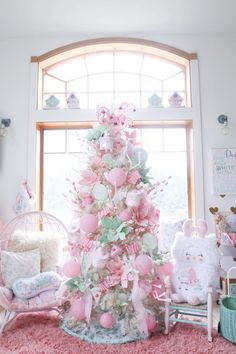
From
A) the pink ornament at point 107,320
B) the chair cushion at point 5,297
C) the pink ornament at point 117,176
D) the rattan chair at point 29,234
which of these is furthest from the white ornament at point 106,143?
the chair cushion at point 5,297

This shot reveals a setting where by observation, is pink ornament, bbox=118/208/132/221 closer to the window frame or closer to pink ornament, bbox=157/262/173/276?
pink ornament, bbox=157/262/173/276

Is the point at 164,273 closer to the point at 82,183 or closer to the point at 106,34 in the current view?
the point at 82,183

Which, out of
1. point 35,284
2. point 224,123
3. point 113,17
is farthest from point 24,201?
point 224,123

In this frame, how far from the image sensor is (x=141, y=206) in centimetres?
232

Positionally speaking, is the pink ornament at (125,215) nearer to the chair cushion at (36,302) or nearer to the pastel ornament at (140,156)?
the pastel ornament at (140,156)

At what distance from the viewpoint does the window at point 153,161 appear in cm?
362

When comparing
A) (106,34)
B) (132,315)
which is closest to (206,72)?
A: (106,34)

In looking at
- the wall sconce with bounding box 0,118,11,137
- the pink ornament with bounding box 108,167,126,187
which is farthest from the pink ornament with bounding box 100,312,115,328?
the wall sconce with bounding box 0,118,11,137

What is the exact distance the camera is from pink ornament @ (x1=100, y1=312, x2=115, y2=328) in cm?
218

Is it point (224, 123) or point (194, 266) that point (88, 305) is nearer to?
point (194, 266)

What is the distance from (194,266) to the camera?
249 centimetres

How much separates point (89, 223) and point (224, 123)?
2059 millimetres

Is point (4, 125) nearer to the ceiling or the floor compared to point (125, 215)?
nearer to the ceiling

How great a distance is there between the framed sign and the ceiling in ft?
4.72
